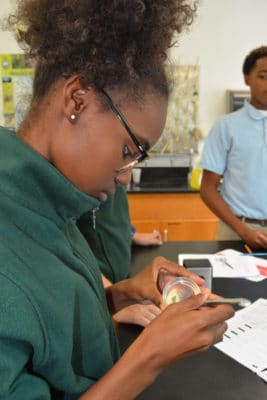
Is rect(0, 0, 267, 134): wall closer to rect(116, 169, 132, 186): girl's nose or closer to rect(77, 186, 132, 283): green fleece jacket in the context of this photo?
rect(77, 186, 132, 283): green fleece jacket

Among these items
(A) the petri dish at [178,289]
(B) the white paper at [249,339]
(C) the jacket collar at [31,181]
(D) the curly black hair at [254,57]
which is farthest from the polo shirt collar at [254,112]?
(C) the jacket collar at [31,181]

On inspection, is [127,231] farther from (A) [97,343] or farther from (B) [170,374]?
(A) [97,343]

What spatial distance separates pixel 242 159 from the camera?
2.07 metres

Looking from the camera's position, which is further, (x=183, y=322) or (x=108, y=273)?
(x=108, y=273)

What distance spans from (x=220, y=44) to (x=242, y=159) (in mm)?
1656

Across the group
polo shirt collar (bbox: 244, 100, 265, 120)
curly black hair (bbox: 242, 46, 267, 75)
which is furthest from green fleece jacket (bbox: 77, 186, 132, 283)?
curly black hair (bbox: 242, 46, 267, 75)

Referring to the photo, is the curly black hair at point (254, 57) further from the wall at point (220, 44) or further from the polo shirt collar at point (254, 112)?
the wall at point (220, 44)

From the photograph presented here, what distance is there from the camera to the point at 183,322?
677mm

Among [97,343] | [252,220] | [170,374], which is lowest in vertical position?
[252,220]

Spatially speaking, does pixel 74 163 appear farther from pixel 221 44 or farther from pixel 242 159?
pixel 221 44

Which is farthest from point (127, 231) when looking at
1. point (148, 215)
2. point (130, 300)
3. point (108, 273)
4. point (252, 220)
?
point (148, 215)

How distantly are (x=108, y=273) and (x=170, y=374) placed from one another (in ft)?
1.64

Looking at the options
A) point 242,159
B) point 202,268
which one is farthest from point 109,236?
point 242,159

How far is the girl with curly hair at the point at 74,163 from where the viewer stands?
1.82 ft
